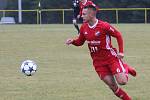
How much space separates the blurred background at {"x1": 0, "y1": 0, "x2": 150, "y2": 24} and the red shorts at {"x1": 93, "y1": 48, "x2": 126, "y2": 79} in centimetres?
3941

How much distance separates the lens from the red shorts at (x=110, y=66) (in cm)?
891

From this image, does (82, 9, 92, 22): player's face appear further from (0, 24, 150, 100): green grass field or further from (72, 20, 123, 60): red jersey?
(0, 24, 150, 100): green grass field

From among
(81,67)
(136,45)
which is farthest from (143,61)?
(136,45)

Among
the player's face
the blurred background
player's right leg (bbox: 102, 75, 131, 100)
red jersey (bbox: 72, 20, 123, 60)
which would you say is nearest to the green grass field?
player's right leg (bbox: 102, 75, 131, 100)

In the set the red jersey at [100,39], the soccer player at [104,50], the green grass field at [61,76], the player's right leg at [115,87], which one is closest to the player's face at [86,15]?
the soccer player at [104,50]

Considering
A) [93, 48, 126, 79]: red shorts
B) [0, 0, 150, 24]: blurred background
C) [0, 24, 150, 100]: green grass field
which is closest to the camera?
[93, 48, 126, 79]: red shorts

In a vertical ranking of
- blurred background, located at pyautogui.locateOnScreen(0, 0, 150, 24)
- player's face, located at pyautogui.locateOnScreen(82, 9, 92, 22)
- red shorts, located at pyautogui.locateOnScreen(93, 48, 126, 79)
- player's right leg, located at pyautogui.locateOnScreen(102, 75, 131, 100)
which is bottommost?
blurred background, located at pyautogui.locateOnScreen(0, 0, 150, 24)

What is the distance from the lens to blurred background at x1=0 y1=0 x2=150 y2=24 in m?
48.8

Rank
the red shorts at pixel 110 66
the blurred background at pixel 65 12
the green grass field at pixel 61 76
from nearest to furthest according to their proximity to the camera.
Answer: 1. the red shorts at pixel 110 66
2. the green grass field at pixel 61 76
3. the blurred background at pixel 65 12

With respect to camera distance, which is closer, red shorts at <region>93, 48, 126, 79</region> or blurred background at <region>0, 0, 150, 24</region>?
red shorts at <region>93, 48, 126, 79</region>

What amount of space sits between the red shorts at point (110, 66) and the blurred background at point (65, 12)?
129 ft

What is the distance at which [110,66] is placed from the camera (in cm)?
901

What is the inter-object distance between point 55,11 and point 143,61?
3400cm

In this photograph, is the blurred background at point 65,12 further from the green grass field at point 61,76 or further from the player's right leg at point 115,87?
the player's right leg at point 115,87
